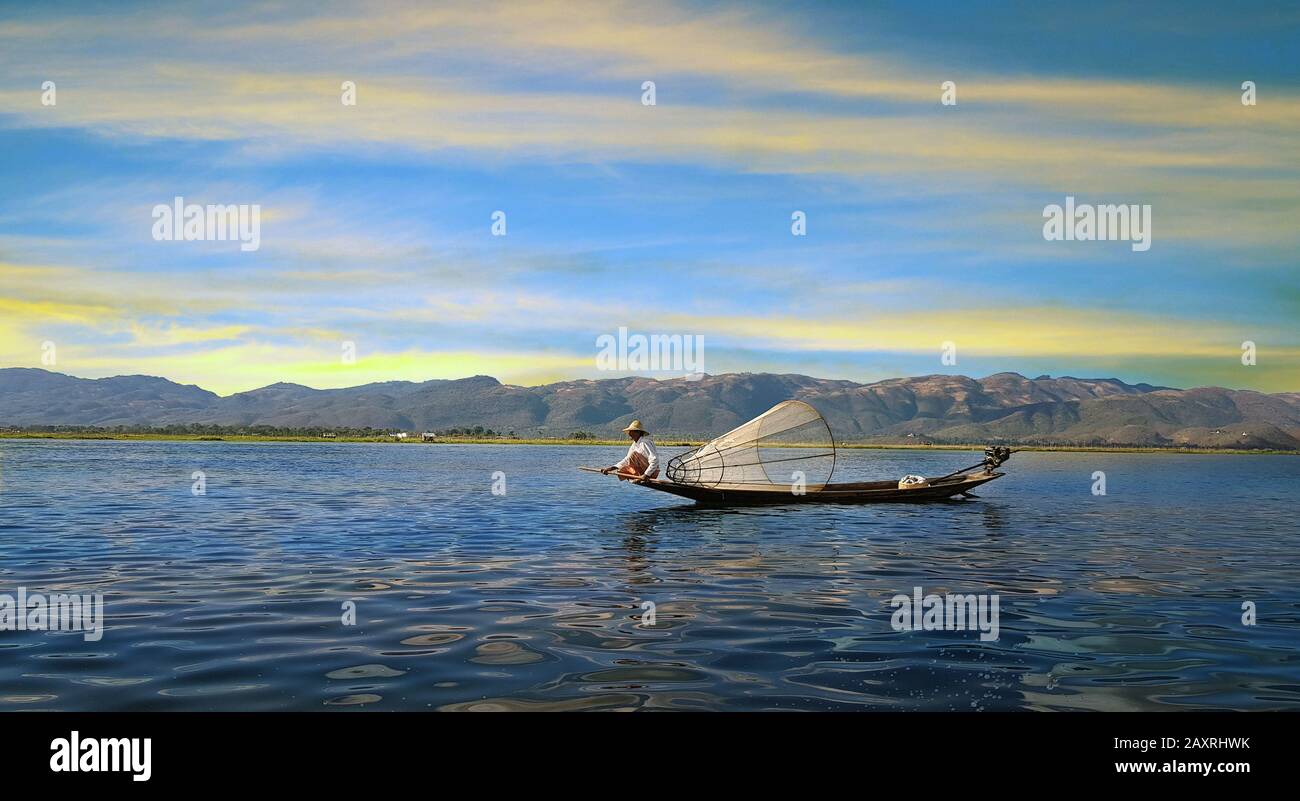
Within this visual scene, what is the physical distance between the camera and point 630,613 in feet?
61.1

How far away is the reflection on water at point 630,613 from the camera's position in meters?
13.0

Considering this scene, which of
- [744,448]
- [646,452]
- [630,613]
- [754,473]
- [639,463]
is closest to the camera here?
[630,613]

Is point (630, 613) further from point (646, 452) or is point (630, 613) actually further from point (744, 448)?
point (744, 448)

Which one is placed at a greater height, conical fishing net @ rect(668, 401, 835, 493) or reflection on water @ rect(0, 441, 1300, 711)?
conical fishing net @ rect(668, 401, 835, 493)

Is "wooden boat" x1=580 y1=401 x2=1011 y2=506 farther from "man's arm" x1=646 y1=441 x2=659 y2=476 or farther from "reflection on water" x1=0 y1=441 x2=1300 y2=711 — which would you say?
"reflection on water" x1=0 y1=441 x2=1300 y2=711

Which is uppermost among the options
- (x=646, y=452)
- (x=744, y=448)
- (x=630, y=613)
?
(x=646, y=452)

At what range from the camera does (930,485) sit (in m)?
52.7

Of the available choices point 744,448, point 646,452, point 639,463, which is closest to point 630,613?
point 639,463

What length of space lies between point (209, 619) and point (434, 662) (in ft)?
19.8

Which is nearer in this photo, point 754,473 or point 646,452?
point 646,452

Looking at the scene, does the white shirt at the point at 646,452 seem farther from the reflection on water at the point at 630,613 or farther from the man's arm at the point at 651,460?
the reflection on water at the point at 630,613

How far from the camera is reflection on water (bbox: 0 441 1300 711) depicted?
42.7 ft

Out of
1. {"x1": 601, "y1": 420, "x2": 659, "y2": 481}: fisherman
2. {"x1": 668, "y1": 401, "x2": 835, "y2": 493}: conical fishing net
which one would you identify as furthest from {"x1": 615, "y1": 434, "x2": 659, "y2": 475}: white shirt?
{"x1": 668, "y1": 401, "x2": 835, "y2": 493}: conical fishing net
